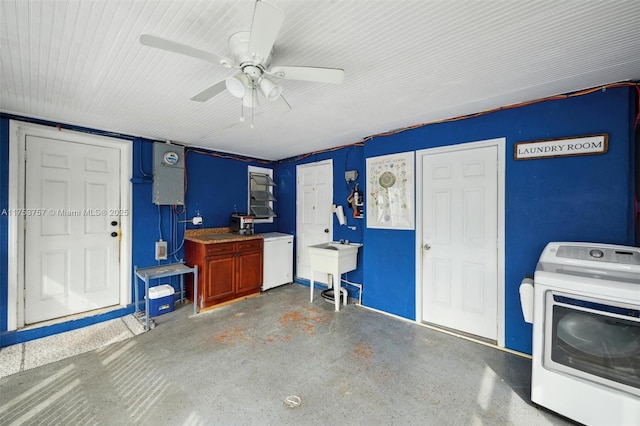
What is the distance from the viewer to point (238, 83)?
4.80 feet

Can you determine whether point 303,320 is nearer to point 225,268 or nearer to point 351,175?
point 225,268

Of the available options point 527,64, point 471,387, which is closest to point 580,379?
point 471,387

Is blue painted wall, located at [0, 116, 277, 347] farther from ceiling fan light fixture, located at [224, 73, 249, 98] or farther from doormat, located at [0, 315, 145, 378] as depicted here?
ceiling fan light fixture, located at [224, 73, 249, 98]

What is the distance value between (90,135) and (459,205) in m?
4.34

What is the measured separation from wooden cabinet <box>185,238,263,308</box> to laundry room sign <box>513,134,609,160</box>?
3.48 metres

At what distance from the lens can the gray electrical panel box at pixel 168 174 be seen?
11.5 ft

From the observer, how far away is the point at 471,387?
199cm

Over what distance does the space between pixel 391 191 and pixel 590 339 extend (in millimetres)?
2110

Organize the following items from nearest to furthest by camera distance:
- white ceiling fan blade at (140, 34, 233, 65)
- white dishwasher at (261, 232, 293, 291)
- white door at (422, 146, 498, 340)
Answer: white ceiling fan blade at (140, 34, 233, 65), white door at (422, 146, 498, 340), white dishwasher at (261, 232, 293, 291)

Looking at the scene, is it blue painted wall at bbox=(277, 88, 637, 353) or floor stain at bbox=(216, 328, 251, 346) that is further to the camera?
floor stain at bbox=(216, 328, 251, 346)

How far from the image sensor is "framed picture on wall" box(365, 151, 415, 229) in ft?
10.2

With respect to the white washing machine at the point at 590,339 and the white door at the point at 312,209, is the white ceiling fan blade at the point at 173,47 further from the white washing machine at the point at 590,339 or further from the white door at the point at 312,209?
the white door at the point at 312,209

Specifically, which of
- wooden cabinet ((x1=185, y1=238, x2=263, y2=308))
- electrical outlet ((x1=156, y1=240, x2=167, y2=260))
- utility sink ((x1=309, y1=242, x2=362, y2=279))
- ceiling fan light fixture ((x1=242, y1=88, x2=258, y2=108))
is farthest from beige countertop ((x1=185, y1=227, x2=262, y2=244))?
ceiling fan light fixture ((x1=242, y1=88, x2=258, y2=108))

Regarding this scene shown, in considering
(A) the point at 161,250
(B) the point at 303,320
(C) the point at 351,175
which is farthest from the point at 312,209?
(A) the point at 161,250
